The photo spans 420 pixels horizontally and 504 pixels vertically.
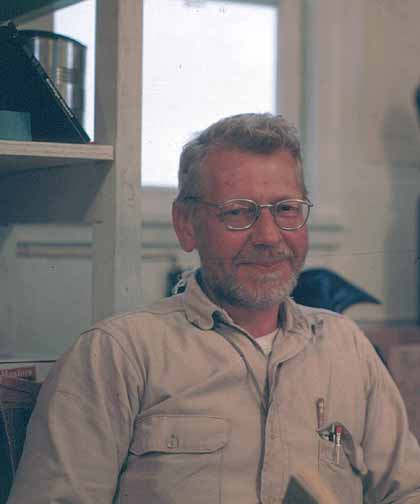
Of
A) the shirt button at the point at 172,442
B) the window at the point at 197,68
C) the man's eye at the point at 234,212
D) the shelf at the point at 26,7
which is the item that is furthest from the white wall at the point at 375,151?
the shirt button at the point at 172,442

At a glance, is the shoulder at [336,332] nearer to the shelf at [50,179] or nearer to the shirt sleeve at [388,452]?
the shirt sleeve at [388,452]

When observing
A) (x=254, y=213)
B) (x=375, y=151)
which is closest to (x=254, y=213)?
Answer: (x=254, y=213)

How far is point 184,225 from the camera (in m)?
1.27

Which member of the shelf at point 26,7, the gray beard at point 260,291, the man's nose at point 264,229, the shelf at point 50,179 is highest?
the shelf at point 26,7

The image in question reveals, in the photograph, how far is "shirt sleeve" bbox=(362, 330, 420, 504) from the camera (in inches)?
48.6

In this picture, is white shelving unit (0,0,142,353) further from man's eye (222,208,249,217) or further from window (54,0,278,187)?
man's eye (222,208,249,217)

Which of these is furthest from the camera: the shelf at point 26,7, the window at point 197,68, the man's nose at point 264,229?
the shelf at point 26,7

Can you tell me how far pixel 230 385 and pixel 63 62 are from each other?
681mm

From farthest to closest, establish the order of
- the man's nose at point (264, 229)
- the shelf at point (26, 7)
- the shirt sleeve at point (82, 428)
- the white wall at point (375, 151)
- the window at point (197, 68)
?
the white wall at point (375, 151)
the shelf at point (26, 7)
the window at point (197, 68)
the man's nose at point (264, 229)
the shirt sleeve at point (82, 428)

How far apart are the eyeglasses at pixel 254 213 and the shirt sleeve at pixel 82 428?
22 centimetres

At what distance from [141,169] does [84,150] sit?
8cm

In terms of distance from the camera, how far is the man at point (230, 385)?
3.59ft

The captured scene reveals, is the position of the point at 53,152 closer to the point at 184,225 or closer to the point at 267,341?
the point at 184,225

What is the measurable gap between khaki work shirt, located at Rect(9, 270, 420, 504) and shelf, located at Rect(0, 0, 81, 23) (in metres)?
0.81
